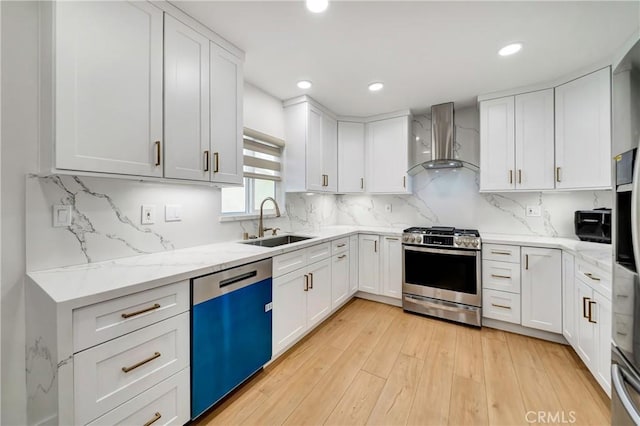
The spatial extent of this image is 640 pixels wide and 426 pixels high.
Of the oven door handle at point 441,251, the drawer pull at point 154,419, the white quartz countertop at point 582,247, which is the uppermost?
the white quartz countertop at point 582,247

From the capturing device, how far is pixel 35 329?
46.9 inches

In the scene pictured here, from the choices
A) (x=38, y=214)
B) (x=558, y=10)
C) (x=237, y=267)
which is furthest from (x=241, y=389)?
(x=558, y=10)

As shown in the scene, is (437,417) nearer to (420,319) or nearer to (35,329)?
(420,319)

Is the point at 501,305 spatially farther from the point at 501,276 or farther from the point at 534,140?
the point at 534,140

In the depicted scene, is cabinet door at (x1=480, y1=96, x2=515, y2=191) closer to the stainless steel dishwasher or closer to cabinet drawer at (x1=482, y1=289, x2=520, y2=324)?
cabinet drawer at (x1=482, y1=289, x2=520, y2=324)

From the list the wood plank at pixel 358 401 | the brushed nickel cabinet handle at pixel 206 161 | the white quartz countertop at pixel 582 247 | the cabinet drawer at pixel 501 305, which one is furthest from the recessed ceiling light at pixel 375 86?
the wood plank at pixel 358 401

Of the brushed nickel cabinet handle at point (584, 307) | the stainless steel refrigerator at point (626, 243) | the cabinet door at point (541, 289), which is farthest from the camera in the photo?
the cabinet door at point (541, 289)

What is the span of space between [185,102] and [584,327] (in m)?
3.25

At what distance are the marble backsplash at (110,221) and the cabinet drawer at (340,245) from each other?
41.2 inches

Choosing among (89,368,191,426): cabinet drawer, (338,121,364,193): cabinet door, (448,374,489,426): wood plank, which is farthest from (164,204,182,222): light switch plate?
(448,374,489,426): wood plank

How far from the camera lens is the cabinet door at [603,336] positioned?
152cm

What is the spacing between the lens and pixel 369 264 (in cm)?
325

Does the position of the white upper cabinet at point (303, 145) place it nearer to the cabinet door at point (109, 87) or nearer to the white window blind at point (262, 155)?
the white window blind at point (262, 155)

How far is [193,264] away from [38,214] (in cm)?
79
